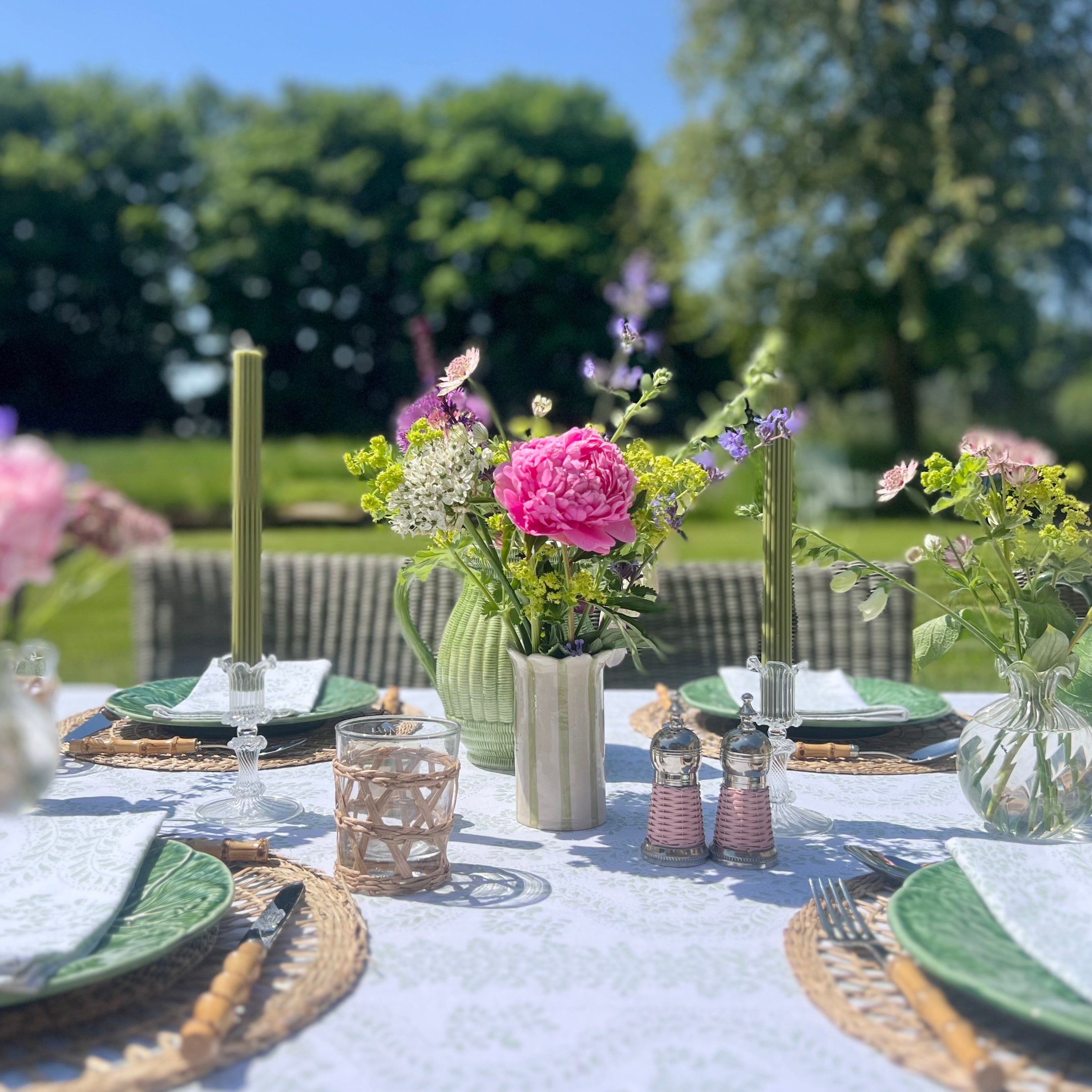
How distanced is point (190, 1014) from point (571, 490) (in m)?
0.45

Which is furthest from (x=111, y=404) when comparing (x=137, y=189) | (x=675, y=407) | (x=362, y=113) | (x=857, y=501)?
(x=857, y=501)

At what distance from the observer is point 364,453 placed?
977 millimetres

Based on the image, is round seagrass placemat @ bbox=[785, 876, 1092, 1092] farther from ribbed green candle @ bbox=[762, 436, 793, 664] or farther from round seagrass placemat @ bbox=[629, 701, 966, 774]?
round seagrass placemat @ bbox=[629, 701, 966, 774]

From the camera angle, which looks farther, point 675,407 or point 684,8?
point 675,407

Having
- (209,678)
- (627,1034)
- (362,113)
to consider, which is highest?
(362,113)

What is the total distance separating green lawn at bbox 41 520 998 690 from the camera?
383 cm

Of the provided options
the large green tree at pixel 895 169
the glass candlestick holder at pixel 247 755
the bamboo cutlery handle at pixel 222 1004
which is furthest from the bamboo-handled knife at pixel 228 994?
the large green tree at pixel 895 169

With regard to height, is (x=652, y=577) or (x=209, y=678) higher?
(x=652, y=577)

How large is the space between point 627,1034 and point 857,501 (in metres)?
11.0

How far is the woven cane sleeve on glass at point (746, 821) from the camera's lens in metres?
0.91

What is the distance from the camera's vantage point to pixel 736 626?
2.15 m

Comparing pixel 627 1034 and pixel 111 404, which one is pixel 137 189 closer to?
pixel 111 404

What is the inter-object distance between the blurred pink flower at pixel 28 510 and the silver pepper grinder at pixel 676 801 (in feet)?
1.77

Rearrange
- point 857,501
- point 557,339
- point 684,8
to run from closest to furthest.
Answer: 1. point 857,501
2. point 684,8
3. point 557,339
